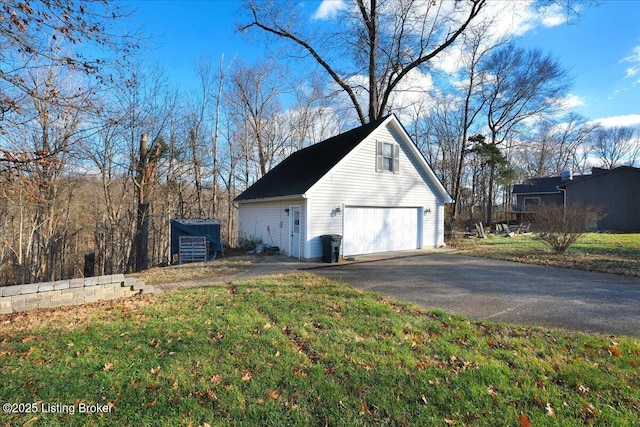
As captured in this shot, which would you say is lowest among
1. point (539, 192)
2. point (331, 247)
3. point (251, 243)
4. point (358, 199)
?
point (251, 243)

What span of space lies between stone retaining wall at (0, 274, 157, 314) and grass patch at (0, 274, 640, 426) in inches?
16.1

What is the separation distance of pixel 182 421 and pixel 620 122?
189ft

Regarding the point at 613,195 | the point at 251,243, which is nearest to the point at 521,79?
the point at 613,195

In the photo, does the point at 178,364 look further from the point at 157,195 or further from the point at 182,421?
the point at 157,195

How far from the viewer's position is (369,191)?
1209 centimetres

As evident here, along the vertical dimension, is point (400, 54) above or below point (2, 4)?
above

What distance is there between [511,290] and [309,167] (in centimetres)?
884

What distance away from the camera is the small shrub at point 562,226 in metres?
11.7

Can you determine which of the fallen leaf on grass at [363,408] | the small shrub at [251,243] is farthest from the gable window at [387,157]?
the fallen leaf on grass at [363,408]

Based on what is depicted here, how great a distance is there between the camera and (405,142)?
1308 cm

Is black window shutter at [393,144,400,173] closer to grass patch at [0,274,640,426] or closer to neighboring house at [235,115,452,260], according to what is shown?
neighboring house at [235,115,452,260]

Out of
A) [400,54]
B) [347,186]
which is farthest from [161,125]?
[400,54]

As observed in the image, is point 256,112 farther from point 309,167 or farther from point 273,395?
point 273,395

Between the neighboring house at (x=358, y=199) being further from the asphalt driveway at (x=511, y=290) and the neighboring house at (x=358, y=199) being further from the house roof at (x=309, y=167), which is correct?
the asphalt driveway at (x=511, y=290)
